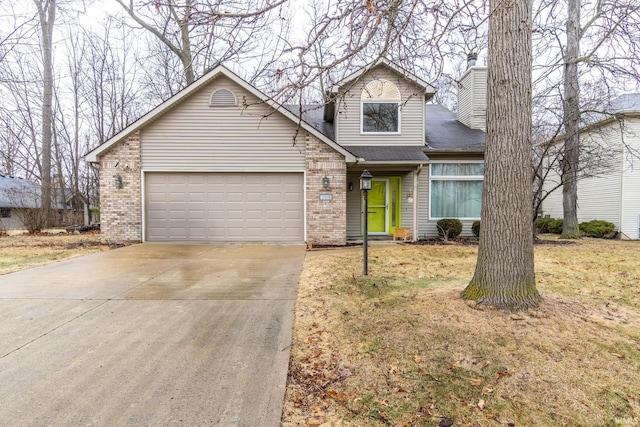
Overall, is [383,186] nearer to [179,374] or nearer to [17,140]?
[179,374]

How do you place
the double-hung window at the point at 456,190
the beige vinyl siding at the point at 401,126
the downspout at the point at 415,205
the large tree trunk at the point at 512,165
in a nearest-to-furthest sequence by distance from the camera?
the large tree trunk at the point at 512,165
the downspout at the point at 415,205
the beige vinyl siding at the point at 401,126
the double-hung window at the point at 456,190

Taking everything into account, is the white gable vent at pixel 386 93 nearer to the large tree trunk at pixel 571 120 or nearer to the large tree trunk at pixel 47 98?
the large tree trunk at pixel 571 120

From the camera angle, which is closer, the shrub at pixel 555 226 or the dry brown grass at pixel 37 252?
the dry brown grass at pixel 37 252

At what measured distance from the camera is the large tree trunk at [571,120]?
1057 cm

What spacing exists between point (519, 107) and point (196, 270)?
584 centimetres

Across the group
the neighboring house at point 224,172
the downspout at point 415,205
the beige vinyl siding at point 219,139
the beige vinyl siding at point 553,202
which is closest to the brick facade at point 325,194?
the neighboring house at point 224,172

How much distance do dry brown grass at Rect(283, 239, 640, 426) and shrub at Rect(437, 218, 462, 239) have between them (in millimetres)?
6055

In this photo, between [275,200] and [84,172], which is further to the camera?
[84,172]

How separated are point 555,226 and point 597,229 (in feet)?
6.84

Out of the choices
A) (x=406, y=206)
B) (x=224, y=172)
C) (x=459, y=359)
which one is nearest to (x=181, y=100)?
(x=224, y=172)

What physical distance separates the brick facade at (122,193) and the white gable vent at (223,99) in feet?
7.82

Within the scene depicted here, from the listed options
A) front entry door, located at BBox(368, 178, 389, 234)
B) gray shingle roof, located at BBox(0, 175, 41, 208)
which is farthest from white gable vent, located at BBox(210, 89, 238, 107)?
gray shingle roof, located at BBox(0, 175, 41, 208)

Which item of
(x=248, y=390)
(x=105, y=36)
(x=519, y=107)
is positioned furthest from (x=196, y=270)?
(x=105, y=36)

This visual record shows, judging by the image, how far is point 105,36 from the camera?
731 inches
